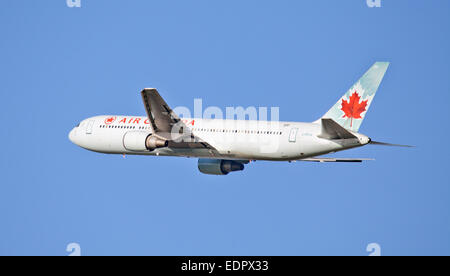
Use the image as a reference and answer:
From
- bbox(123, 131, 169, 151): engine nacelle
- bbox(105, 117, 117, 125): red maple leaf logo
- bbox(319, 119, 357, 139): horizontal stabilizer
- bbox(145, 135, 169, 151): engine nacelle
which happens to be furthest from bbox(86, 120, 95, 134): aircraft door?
bbox(319, 119, 357, 139): horizontal stabilizer

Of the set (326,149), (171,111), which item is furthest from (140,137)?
(326,149)

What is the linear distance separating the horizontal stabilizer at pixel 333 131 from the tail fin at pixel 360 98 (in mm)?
3000

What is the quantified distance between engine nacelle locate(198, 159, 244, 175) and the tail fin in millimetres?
9140

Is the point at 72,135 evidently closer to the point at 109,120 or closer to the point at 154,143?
the point at 109,120

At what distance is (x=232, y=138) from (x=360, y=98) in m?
9.61

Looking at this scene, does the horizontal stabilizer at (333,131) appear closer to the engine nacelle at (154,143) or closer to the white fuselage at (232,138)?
the white fuselage at (232,138)

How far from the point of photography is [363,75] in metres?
69.2

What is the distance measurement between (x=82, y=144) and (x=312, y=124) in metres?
18.5

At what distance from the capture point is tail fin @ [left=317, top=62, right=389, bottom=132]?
68625 millimetres

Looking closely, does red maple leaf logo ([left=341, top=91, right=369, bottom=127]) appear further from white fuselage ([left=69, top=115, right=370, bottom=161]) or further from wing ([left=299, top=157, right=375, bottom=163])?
wing ([left=299, top=157, right=375, bottom=163])

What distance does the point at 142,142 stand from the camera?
70.6 meters

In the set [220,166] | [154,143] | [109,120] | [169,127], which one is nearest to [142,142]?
[154,143]

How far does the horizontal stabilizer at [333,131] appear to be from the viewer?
64.1 metres
